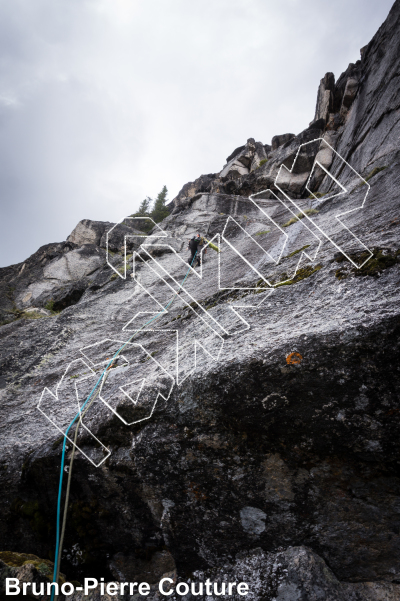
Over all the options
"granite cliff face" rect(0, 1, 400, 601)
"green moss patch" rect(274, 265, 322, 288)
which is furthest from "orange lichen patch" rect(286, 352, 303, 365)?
"green moss patch" rect(274, 265, 322, 288)

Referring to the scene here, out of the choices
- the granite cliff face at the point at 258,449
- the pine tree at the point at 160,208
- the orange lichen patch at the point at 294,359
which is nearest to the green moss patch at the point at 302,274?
the granite cliff face at the point at 258,449

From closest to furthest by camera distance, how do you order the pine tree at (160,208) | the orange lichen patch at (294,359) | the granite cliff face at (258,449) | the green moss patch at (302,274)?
the granite cliff face at (258,449), the orange lichen patch at (294,359), the green moss patch at (302,274), the pine tree at (160,208)

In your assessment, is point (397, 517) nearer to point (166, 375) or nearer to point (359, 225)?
point (166, 375)

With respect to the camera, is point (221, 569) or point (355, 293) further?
point (355, 293)

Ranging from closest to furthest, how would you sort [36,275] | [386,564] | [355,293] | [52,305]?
[386,564] → [355,293] → [52,305] → [36,275]

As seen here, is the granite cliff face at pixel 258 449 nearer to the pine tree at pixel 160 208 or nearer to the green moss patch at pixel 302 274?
the green moss patch at pixel 302 274

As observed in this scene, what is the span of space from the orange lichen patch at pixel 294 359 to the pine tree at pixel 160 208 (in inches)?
1564

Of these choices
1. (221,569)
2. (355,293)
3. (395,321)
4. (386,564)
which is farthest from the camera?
(355,293)

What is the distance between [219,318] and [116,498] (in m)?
3.43

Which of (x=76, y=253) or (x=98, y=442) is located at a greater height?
(x=76, y=253)

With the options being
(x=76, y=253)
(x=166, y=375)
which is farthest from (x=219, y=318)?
(x=76, y=253)

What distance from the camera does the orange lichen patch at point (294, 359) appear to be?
3.05 m

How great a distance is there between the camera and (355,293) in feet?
11.9

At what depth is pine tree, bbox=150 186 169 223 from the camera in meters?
41.8
